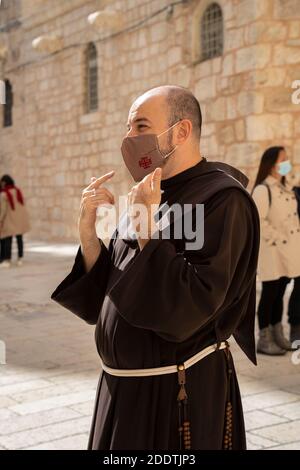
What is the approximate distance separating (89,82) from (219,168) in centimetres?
1390

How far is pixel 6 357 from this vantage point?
224 inches

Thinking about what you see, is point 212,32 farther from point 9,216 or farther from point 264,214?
point 264,214

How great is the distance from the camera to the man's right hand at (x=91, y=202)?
2260mm

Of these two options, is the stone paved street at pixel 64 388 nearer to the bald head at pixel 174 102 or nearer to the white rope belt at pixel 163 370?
the white rope belt at pixel 163 370

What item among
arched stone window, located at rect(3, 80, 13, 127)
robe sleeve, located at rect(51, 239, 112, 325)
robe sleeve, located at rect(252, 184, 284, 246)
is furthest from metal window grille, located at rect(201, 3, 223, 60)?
robe sleeve, located at rect(51, 239, 112, 325)

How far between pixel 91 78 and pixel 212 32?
4.91 meters

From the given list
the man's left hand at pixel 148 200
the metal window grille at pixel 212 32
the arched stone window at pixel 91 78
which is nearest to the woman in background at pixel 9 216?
the metal window grille at pixel 212 32

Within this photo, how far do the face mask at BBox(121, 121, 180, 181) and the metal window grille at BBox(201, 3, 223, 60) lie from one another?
9.31 m

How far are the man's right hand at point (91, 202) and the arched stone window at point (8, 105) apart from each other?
1757 centimetres

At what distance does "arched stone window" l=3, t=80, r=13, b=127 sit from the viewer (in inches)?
757

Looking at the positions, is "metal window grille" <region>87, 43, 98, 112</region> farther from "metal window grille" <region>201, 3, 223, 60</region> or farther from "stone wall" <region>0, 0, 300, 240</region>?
"metal window grille" <region>201, 3, 223, 60</region>

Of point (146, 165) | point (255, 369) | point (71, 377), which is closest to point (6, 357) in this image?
point (71, 377)

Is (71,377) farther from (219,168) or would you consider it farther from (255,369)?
(219,168)

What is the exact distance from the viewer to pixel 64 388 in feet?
15.6
